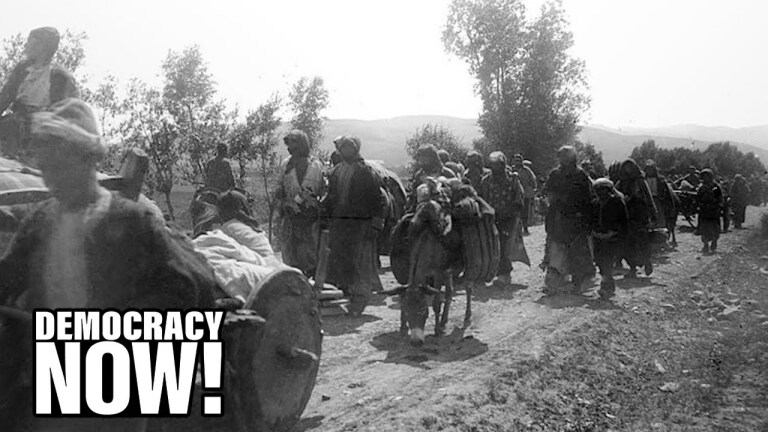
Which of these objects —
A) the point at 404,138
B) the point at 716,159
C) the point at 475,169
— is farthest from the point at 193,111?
the point at 404,138

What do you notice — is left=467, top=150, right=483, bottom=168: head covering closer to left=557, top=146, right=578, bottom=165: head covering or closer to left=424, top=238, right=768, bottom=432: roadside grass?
left=557, top=146, right=578, bottom=165: head covering

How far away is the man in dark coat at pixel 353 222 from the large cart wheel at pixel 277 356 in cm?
449

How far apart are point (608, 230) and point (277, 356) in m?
7.89

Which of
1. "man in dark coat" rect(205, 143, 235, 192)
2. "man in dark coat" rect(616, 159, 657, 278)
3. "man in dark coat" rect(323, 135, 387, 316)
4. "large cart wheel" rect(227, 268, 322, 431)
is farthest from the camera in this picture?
"man in dark coat" rect(616, 159, 657, 278)

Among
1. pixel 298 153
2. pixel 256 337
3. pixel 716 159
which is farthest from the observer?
pixel 716 159

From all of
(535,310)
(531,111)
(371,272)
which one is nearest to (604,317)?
(535,310)

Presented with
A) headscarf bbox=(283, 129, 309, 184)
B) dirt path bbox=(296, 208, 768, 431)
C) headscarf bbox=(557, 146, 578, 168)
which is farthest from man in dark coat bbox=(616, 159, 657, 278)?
headscarf bbox=(283, 129, 309, 184)

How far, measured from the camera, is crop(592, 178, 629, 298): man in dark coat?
10762 mm

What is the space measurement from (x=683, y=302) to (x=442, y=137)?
96.9 ft

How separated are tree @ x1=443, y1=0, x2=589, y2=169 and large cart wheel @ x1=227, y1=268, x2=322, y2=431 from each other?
3772 centimetres

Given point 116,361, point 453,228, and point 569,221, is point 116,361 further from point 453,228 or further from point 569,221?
point 569,221

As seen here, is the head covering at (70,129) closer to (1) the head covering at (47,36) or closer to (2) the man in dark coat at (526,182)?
(1) the head covering at (47,36)

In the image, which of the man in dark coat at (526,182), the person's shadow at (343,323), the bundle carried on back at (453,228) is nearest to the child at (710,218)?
the man in dark coat at (526,182)

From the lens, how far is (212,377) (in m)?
3.71
